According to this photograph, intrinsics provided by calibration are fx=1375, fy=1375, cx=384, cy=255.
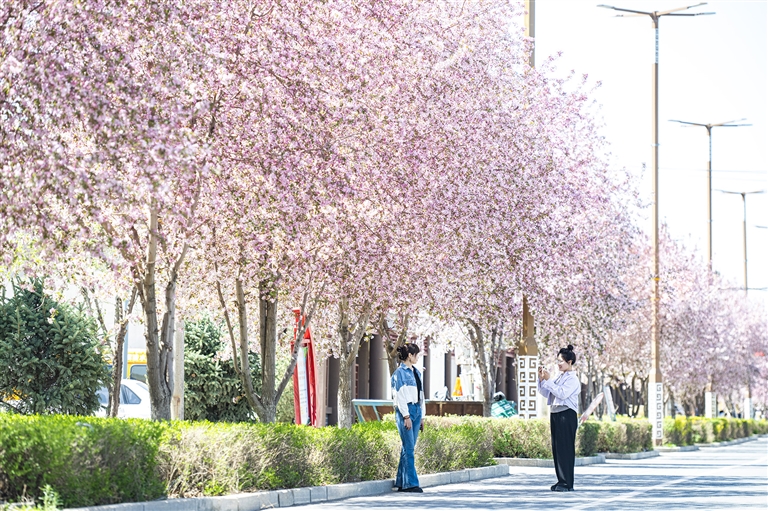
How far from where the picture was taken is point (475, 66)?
73.4 feet

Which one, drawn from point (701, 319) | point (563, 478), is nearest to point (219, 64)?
point (563, 478)

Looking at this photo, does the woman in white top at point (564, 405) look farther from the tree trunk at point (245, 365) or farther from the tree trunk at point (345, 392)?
the tree trunk at point (345, 392)

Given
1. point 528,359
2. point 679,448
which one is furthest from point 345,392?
point 679,448

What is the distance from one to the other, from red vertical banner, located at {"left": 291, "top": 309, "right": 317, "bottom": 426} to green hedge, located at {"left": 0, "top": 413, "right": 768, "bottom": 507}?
178 centimetres

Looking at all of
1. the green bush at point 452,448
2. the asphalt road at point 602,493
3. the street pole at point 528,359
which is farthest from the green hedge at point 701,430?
the green bush at point 452,448

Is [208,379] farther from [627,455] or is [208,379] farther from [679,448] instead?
[679,448]

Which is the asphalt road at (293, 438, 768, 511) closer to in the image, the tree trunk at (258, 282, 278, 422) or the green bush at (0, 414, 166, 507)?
the tree trunk at (258, 282, 278, 422)

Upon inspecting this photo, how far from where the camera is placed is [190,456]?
45.6ft

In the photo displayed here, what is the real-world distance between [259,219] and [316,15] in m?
2.54

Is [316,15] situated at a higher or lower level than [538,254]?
higher

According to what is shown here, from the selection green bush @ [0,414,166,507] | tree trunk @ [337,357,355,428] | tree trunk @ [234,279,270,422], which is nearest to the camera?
green bush @ [0,414,166,507]

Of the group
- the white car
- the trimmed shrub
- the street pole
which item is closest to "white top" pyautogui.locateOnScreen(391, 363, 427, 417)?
the street pole

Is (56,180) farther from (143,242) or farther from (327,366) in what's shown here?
(327,366)

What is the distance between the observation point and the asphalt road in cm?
1573
